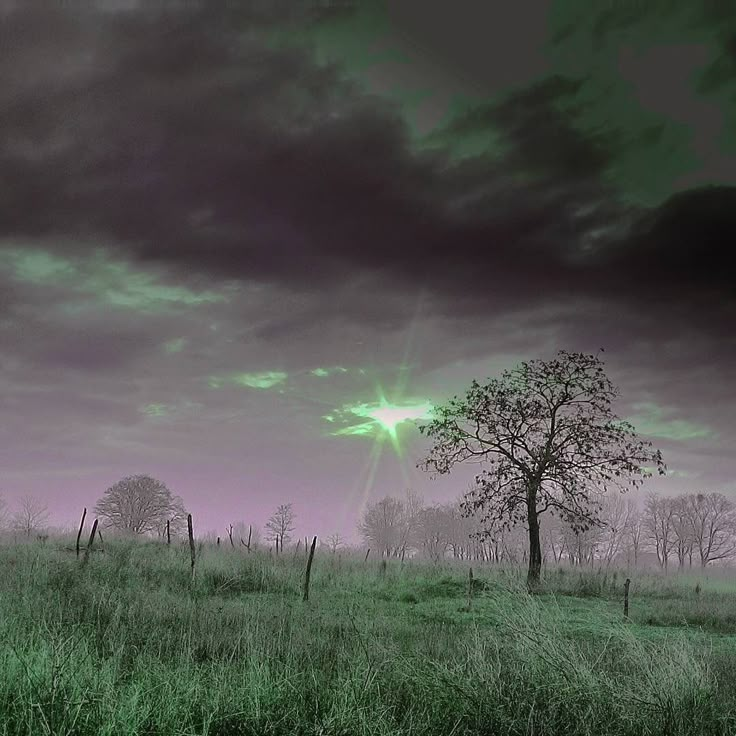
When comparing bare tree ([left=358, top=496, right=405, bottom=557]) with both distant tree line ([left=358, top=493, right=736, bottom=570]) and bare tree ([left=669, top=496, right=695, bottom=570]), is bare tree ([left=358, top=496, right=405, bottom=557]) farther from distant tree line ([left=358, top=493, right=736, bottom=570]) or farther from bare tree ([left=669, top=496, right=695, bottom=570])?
bare tree ([left=669, top=496, right=695, bottom=570])

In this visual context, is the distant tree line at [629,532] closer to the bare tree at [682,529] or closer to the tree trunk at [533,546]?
the bare tree at [682,529]

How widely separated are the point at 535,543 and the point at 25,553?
2034 centimetres

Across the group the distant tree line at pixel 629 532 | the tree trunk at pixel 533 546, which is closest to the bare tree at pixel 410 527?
the distant tree line at pixel 629 532

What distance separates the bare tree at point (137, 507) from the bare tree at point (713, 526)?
7287cm

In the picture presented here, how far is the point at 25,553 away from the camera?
21.7 metres

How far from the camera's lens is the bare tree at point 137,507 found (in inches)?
2603

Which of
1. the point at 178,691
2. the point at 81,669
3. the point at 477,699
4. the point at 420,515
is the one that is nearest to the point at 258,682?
Result: the point at 178,691

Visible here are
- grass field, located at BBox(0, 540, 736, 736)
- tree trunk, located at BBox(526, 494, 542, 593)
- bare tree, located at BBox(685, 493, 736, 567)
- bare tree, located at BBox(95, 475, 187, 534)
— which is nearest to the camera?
grass field, located at BBox(0, 540, 736, 736)

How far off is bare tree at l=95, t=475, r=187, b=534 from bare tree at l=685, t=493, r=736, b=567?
72.9 meters

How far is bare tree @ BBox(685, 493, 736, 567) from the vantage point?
8581cm

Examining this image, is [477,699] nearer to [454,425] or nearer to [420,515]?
[454,425]

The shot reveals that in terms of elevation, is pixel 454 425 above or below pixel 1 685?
above

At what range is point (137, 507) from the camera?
66812 mm

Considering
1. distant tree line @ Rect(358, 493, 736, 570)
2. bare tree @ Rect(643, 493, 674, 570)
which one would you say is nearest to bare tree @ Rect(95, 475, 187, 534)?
distant tree line @ Rect(358, 493, 736, 570)
